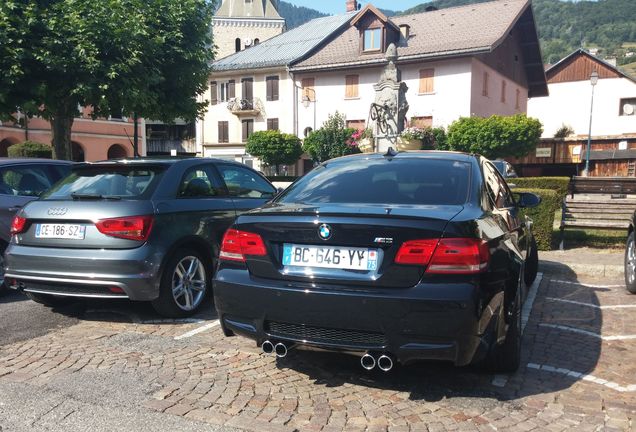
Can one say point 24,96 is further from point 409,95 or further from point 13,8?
point 409,95

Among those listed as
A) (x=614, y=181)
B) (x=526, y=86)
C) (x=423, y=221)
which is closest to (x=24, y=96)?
(x=423, y=221)

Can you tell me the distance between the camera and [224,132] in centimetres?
4578

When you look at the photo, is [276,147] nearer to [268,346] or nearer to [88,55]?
[88,55]

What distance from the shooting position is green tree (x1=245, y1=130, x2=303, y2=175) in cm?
3825

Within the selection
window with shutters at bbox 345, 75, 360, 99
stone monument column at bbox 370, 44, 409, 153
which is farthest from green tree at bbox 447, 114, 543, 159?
stone monument column at bbox 370, 44, 409, 153

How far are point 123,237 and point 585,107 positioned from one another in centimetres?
5507

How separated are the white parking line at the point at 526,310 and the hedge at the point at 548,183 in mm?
4877

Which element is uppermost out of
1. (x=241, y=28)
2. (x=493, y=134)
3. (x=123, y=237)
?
(x=241, y=28)

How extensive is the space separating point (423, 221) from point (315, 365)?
5.08 feet

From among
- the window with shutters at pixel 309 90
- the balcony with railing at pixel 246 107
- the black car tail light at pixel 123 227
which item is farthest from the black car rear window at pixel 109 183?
the balcony with railing at pixel 246 107

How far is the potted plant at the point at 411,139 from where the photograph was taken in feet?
66.6

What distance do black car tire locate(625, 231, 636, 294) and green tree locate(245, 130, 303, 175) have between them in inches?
1272

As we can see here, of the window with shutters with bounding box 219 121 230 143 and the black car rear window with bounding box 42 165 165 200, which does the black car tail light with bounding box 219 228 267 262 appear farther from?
the window with shutters with bounding box 219 121 230 143

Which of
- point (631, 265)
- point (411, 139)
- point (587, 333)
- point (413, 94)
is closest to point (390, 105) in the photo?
point (411, 139)
